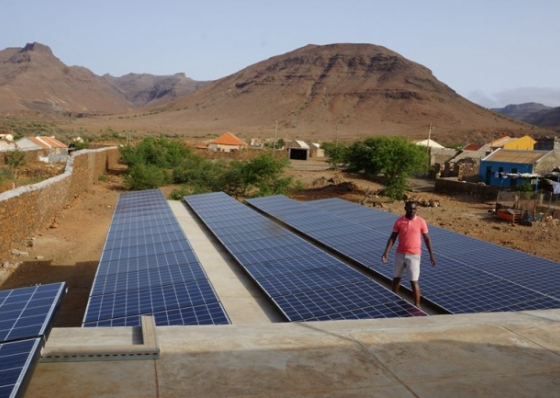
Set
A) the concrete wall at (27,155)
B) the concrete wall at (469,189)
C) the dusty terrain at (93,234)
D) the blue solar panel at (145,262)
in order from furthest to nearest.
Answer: the concrete wall at (469,189)
the concrete wall at (27,155)
the dusty terrain at (93,234)
the blue solar panel at (145,262)

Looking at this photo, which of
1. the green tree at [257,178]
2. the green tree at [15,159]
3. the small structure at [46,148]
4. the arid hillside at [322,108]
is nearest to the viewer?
the green tree at [257,178]

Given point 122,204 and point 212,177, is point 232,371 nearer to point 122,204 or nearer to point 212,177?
point 122,204

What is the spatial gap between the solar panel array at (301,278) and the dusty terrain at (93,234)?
411cm

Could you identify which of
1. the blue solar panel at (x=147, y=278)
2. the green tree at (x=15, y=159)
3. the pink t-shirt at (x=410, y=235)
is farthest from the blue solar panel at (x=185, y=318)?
the green tree at (x=15, y=159)

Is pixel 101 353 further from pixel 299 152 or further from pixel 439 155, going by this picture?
pixel 299 152

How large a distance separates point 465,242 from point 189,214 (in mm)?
8924

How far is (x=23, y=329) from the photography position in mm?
4027

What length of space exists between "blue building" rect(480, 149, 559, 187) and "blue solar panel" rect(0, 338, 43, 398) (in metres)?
37.2

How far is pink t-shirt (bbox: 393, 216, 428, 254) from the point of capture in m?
7.64

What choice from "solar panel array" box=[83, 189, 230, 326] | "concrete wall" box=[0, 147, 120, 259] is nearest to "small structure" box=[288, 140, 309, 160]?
"concrete wall" box=[0, 147, 120, 259]

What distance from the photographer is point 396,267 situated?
7766mm

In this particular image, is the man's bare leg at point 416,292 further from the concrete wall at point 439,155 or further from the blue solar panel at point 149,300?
the concrete wall at point 439,155

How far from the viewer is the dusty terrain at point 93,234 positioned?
14414 millimetres

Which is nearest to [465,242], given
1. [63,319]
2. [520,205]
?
[63,319]
